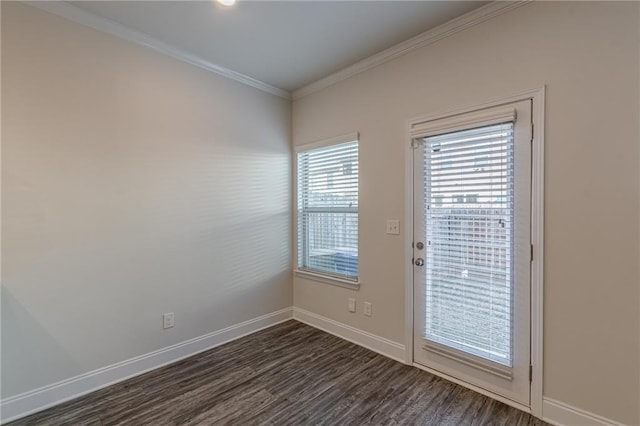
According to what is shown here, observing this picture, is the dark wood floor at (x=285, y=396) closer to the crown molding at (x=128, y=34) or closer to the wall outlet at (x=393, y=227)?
the wall outlet at (x=393, y=227)

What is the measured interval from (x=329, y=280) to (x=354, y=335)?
61 cm

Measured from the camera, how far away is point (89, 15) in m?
2.15

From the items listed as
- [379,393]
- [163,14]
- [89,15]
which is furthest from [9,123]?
[379,393]

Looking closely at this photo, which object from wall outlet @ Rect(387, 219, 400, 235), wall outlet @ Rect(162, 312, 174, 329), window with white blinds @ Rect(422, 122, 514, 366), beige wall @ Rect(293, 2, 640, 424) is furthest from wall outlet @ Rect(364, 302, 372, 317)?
wall outlet @ Rect(162, 312, 174, 329)

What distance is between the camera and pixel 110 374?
7.48 ft

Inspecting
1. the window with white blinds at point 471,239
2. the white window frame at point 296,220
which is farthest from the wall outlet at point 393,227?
the white window frame at point 296,220

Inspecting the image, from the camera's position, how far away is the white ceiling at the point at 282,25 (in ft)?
6.81

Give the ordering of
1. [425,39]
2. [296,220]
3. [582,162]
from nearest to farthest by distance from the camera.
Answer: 1. [582,162]
2. [425,39]
3. [296,220]

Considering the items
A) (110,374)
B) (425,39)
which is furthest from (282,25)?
(110,374)

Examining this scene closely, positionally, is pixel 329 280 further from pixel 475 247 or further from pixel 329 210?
pixel 475 247

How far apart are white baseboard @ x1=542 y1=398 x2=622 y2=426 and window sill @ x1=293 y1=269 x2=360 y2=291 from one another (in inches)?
63.1

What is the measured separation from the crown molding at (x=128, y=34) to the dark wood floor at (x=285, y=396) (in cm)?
271

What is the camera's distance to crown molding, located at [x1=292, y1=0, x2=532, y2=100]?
2.05m

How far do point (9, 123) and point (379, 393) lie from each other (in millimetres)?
3091
